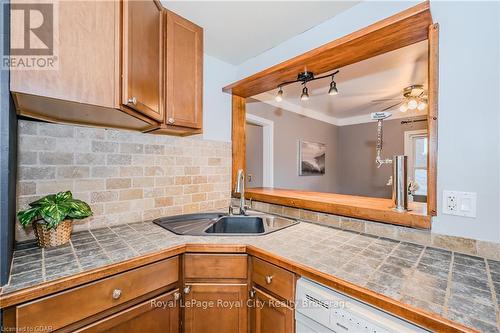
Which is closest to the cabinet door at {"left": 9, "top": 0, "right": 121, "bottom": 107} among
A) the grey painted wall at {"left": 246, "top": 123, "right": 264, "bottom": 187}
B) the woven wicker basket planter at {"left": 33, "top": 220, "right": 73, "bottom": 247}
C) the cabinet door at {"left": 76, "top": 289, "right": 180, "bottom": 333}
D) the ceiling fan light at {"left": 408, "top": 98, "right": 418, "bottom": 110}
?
the woven wicker basket planter at {"left": 33, "top": 220, "right": 73, "bottom": 247}

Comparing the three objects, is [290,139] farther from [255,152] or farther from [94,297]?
[94,297]

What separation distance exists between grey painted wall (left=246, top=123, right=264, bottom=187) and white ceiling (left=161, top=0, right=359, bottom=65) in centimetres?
187

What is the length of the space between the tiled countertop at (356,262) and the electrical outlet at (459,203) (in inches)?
7.6

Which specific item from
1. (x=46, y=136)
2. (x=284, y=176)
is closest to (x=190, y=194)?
(x=46, y=136)

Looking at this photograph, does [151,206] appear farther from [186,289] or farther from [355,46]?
[355,46]

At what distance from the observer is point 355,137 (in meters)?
4.82

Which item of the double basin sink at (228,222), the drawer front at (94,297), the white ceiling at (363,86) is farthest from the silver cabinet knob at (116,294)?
the white ceiling at (363,86)

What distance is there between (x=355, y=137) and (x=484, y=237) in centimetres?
415

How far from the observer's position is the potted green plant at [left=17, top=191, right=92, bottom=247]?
38.7 inches

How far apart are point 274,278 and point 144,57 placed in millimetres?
1270

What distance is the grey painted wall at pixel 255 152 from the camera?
352cm

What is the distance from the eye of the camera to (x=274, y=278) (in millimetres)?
1019

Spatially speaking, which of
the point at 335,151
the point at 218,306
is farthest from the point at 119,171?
the point at 335,151

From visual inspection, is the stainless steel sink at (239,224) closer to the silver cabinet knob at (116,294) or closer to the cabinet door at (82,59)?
the silver cabinet knob at (116,294)
